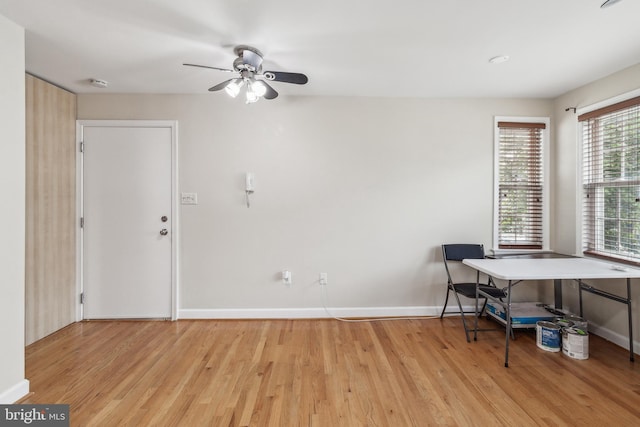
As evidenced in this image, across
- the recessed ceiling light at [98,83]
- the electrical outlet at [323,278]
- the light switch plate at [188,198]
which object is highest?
the recessed ceiling light at [98,83]

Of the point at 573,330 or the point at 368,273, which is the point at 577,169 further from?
the point at 368,273

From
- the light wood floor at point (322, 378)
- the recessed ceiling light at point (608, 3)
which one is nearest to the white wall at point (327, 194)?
the light wood floor at point (322, 378)

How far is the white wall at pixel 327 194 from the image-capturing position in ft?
10.4

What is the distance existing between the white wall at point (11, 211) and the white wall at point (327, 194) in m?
1.27

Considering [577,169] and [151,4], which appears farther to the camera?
[577,169]

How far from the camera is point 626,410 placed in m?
1.78

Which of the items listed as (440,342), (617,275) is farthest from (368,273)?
(617,275)

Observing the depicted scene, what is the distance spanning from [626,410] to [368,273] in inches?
80.5

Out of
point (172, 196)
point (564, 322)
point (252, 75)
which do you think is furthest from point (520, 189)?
point (172, 196)

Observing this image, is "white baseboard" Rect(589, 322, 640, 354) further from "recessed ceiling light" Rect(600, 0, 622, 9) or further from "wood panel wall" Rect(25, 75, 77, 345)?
"wood panel wall" Rect(25, 75, 77, 345)

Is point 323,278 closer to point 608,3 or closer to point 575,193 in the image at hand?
point 575,193

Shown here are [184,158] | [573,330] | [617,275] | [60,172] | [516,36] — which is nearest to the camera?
[516,36]
